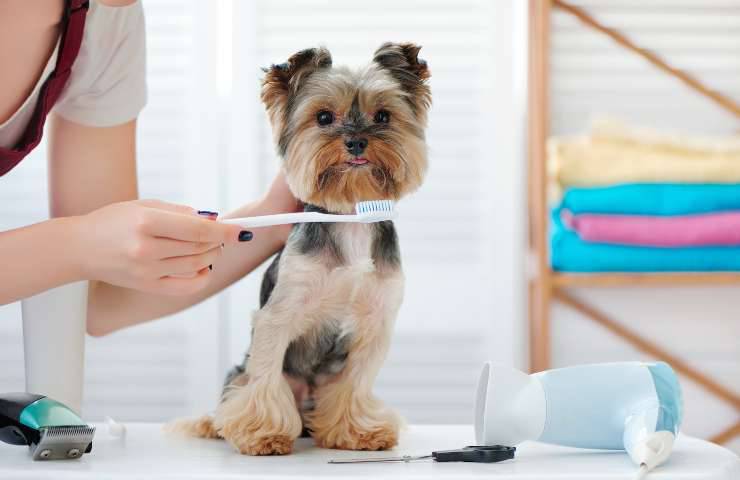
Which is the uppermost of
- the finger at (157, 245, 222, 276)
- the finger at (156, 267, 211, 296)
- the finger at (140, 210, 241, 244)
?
the finger at (140, 210, 241, 244)

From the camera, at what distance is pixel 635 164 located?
1.92 meters

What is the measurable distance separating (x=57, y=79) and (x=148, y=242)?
0.32m

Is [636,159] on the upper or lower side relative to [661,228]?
upper

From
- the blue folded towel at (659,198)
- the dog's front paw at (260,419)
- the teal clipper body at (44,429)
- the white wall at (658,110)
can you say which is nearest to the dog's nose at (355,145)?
the dog's front paw at (260,419)

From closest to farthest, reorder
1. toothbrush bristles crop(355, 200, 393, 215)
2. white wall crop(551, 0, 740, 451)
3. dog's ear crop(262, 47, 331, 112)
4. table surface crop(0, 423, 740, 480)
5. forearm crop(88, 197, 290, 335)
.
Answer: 1. table surface crop(0, 423, 740, 480)
2. toothbrush bristles crop(355, 200, 393, 215)
3. dog's ear crop(262, 47, 331, 112)
4. forearm crop(88, 197, 290, 335)
5. white wall crop(551, 0, 740, 451)

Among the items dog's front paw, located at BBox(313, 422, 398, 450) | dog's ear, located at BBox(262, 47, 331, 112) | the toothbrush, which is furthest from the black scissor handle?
dog's ear, located at BBox(262, 47, 331, 112)

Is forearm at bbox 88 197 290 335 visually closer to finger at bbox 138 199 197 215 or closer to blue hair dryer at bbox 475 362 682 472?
finger at bbox 138 199 197 215

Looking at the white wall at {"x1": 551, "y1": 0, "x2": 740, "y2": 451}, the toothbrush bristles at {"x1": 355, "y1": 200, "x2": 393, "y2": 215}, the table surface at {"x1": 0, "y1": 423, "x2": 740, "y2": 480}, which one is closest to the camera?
the table surface at {"x1": 0, "y1": 423, "x2": 740, "y2": 480}

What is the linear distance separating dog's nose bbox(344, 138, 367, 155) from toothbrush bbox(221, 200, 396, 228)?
65mm

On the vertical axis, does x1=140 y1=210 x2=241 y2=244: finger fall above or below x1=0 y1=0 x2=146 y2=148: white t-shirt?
below

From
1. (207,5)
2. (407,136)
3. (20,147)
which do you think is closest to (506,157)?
(207,5)

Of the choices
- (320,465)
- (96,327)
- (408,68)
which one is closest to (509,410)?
(320,465)

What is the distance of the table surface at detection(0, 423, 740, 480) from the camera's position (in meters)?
0.75

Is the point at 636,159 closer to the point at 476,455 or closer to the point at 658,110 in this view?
the point at 658,110
